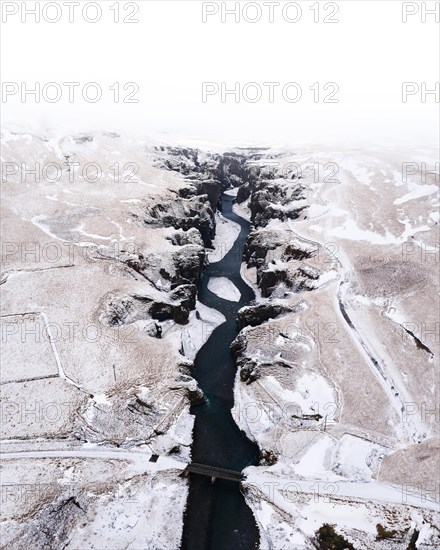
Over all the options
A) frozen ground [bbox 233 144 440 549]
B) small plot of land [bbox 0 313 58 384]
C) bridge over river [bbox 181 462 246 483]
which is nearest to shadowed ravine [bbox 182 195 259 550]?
bridge over river [bbox 181 462 246 483]

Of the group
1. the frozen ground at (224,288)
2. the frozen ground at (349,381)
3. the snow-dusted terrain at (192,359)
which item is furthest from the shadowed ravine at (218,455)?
the frozen ground at (224,288)

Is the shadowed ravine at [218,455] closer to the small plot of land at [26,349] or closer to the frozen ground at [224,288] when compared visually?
the frozen ground at [224,288]

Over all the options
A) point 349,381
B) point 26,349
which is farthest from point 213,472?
point 26,349

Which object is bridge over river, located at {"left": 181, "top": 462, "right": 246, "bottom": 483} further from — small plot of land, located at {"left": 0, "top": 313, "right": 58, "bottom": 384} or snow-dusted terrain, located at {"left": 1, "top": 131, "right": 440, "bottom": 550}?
small plot of land, located at {"left": 0, "top": 313, "right": 58, "bottom": 384}

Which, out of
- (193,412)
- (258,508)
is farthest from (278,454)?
(193,412)

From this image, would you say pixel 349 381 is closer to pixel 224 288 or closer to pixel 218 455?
pixel 218 455

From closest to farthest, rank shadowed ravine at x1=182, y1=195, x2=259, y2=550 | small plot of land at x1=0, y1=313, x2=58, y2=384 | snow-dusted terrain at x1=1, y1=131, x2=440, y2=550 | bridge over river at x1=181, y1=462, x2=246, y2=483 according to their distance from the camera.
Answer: shadowed ravine at x1=182, y1=195, x2=259, y2=550
snow-dusted terrain at x1=1, y1=131, x2=440, y2=550
bridge over river at x1=181, y1=462, x2=246, y2=483
small plot of land at x1=0, y1=313, x2=58, y2=384
